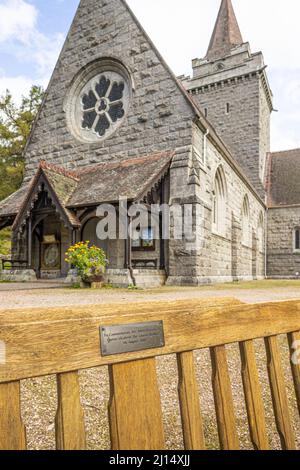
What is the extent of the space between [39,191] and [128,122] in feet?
14.4

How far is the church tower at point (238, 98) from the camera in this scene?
2503 centimetres

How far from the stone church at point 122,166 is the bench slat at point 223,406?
8.35 metres

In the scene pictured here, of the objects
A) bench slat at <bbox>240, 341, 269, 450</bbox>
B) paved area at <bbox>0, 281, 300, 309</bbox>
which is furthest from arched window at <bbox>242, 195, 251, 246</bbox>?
bench slat at <bbox>240, 341, 269, 450</bbox>

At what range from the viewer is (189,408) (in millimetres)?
1304

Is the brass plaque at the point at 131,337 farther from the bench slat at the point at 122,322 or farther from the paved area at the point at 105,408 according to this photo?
the paved area at the point at 105,408

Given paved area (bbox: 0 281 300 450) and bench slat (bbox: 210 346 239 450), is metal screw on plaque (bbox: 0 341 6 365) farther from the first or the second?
paved area (bbox: 0 281 300 450)

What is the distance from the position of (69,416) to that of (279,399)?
104 centimetres

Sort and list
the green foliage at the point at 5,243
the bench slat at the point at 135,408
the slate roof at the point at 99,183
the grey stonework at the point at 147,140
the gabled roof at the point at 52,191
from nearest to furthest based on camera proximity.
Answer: the bench slat at the point at 135,408
the slate roof at the point at 99,183
the gabled roof at the point at 52,191
the grey stonework at the point at 147,140
the green foliage at the point at 5,243

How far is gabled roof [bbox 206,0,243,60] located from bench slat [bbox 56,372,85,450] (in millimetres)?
29943

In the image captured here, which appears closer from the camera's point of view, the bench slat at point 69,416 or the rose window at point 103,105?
the bench slat at point 69,416

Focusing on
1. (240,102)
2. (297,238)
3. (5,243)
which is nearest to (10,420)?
(5,243)

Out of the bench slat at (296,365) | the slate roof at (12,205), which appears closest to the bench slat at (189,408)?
the bench slat at (296,365)

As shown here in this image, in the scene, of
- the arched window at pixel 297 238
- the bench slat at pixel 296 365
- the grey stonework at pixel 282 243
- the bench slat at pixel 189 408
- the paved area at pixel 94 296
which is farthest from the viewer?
the arched window at pixel 297 238

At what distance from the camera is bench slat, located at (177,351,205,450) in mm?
1280
